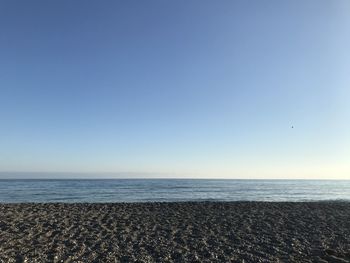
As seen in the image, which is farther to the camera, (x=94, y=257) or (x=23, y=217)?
(x=23, y=217)

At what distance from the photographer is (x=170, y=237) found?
16.1 metres

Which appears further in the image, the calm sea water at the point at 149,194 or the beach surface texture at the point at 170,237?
the calm sea water at the point at 149,194

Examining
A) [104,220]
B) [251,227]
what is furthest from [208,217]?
[104,220]

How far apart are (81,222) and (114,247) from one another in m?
6.53

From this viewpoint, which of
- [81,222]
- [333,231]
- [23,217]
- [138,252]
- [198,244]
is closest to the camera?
[138,252]

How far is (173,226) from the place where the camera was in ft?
62.9

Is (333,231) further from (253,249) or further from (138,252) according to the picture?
(138,252)

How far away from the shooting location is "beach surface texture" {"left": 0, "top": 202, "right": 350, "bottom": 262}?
41.9 ft

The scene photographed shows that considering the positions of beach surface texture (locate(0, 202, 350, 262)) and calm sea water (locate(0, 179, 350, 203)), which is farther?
calm sea water (locate(0, 179, 350, 203))

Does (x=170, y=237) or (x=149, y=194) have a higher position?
(x=149, y=194)

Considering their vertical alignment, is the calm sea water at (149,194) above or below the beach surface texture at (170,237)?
above

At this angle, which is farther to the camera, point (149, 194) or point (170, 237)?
point (149, 194)

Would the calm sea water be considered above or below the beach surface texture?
above

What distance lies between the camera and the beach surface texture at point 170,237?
12758 mm
